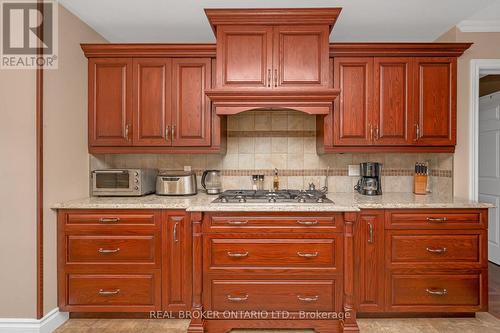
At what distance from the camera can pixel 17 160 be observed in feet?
7.02

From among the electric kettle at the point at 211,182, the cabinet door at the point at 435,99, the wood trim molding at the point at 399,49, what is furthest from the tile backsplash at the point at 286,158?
the wood trim molding at the point at 399,49

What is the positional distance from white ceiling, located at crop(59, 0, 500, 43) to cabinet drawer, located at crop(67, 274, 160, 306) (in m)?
2.15

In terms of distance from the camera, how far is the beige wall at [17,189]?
7.00 ft

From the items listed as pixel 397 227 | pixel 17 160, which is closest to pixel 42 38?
pixel 17 160

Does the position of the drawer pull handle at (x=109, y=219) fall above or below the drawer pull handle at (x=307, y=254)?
above

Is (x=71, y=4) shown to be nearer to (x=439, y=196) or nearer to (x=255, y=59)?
(x=255, y=59)

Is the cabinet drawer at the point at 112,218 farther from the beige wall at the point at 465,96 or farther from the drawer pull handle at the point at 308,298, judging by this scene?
the beige wall at the point at 465,96

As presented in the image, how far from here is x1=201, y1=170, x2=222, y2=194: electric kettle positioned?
9.53ft

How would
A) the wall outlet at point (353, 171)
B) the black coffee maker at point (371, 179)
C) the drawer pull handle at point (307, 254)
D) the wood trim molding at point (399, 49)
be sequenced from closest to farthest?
the drawer pull handle at point (307, 254)
the wood trim molding at point (399, 49)
the black coffee maker at point (371, 179)
the wall outlet at point (353, 171)

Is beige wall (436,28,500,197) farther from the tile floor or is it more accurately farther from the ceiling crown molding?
the tile floor

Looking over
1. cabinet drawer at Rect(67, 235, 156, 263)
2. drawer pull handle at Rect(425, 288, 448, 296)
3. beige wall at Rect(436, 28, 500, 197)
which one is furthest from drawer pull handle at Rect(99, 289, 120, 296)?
beige wall at Rect(436, 28, 500, 197)

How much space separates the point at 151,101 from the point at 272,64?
1129mm

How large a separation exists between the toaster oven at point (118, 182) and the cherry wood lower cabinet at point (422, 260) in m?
1.89

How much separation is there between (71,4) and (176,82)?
99 cm
